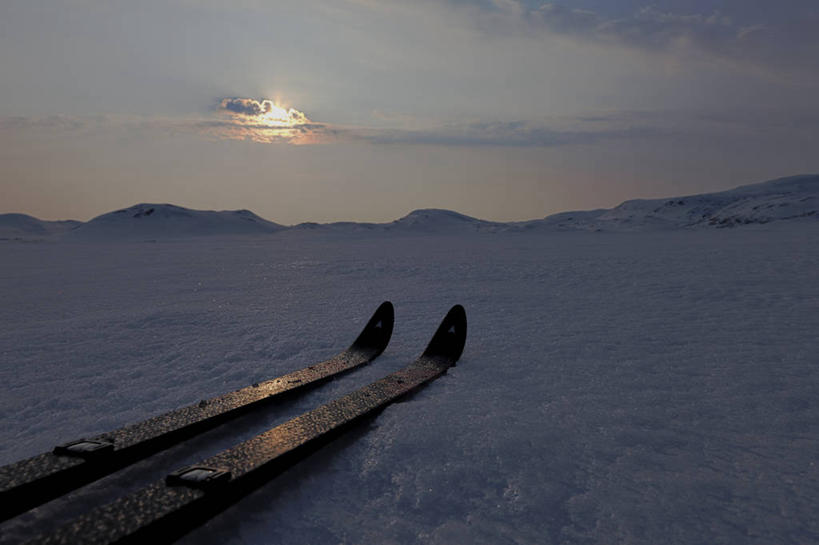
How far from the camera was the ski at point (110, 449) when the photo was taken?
191 cm

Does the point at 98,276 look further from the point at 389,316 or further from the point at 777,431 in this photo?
the point at 777,431

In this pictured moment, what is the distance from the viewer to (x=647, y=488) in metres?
2.24

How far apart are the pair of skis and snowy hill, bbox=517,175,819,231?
52736mm

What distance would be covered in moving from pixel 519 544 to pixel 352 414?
117 centimetres

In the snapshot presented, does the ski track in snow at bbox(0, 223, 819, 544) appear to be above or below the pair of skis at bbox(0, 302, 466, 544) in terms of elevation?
below

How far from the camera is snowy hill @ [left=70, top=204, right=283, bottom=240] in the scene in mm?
57562

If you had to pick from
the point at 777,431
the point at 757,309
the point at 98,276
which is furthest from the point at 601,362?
the point at 98,276

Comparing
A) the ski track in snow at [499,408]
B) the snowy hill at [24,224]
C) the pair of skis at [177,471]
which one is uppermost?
the snowy hill at [24,224]

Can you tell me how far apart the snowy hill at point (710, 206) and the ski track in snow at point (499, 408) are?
4942 cm

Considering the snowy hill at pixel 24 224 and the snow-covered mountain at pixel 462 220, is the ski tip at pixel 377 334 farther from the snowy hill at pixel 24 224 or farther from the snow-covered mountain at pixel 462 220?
the snowy hill at pixel 24 224

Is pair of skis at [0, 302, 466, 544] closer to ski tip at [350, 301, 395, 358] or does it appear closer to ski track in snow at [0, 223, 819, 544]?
ski track in snow at [0, 223, 819, 544]

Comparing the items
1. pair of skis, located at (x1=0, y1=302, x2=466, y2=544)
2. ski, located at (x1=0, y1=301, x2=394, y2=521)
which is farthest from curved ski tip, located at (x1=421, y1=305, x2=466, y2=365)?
ski, located at (x1=0, y1=301, x2=394, y2=521)

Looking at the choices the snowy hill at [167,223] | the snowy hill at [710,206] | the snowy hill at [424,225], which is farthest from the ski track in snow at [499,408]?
the snowy hill at [167,223]

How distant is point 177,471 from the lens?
6.26 feet
